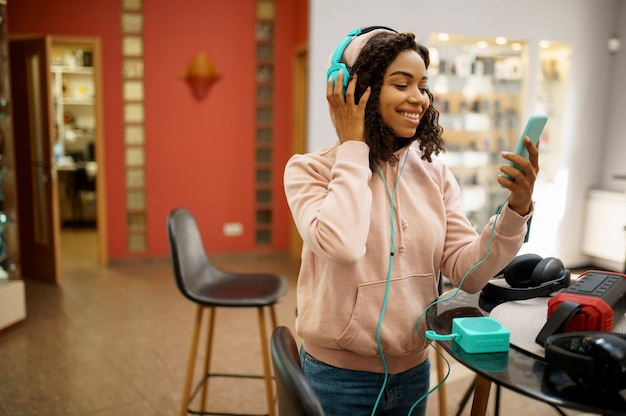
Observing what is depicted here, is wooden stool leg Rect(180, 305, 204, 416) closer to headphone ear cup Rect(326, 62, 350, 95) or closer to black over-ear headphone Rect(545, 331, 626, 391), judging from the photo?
headphone ear cup Rect(326, 62, 350, 95)

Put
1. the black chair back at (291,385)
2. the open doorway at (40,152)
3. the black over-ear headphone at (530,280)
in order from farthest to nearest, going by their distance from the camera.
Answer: the open doorway at (40,152)
the black over-ear headphone at (530,280)
the black chair back at (291,385)

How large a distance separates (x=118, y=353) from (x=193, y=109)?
289 cm

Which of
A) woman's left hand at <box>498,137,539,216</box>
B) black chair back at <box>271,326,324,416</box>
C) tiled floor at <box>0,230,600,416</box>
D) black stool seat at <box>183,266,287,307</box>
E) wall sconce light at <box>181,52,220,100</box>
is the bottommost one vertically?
tiled floor at <box>0,230,600,416</box>

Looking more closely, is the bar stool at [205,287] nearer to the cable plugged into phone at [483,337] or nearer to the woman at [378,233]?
the woman at [378,233]

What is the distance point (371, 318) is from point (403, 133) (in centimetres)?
41

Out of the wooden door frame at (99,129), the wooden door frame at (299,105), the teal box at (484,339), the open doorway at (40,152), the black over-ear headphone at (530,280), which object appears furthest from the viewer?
the wooden door frame at (299,105)

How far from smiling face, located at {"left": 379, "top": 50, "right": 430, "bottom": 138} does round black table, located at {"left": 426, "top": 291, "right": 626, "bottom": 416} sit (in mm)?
429

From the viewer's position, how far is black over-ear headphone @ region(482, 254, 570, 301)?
51.2 inches

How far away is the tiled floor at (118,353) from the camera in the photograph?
8.26ft

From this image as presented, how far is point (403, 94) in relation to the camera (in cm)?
112

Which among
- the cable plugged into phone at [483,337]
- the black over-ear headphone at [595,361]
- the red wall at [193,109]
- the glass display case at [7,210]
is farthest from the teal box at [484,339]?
the red wall at [193,109]

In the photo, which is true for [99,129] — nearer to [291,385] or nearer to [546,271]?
[546,271]

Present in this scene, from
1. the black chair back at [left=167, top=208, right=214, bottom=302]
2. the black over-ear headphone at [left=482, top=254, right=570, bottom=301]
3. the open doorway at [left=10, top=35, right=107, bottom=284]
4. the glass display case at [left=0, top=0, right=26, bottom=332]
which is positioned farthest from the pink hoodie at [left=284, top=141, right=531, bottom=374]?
the open doorway at [left=10, top=35, right=107, bottom=284]

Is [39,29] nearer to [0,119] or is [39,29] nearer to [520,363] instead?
[0,119]
